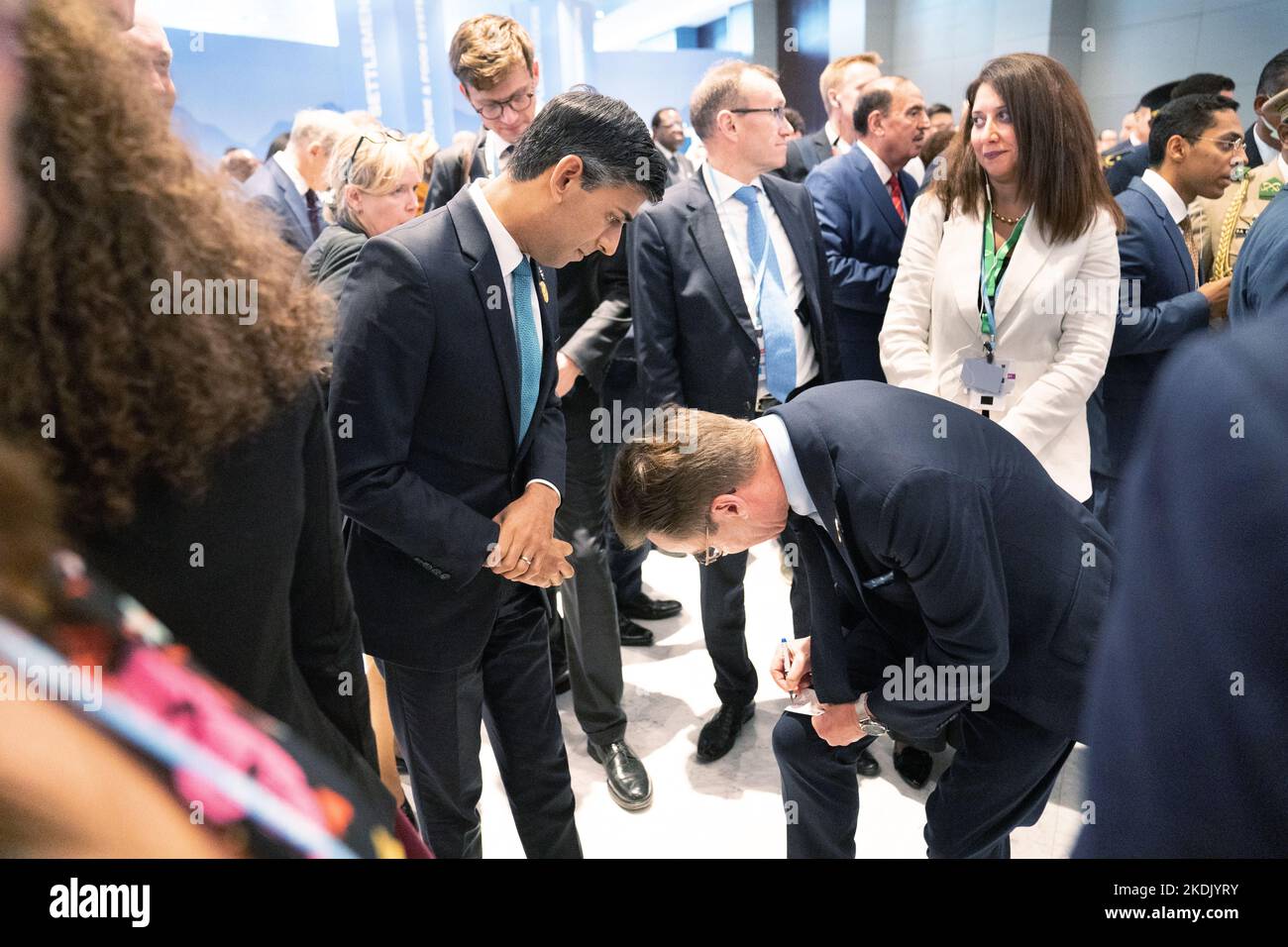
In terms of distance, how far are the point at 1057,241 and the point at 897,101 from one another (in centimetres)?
124

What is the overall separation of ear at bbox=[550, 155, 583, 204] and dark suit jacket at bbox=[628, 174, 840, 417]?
95cm

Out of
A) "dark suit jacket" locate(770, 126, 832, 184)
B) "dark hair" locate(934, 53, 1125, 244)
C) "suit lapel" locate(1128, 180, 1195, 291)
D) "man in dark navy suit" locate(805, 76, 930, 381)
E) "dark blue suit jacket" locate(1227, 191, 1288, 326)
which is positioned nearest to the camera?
"dark blue suit jacket" locate(1227, 191, 1288, 326)

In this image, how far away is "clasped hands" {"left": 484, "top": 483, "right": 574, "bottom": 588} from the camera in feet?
5.08

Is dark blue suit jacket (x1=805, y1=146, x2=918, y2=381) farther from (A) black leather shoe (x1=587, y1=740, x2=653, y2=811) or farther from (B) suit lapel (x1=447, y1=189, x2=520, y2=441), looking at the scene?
(B) suit lapel (x1=447, y1=189, x2=520, y2=441)

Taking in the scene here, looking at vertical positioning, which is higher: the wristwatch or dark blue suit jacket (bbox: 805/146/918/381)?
dark blue suit jacket (bbox: 805/146/918/381)

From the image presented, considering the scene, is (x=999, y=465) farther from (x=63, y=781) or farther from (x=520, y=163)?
(x=63, y=781)

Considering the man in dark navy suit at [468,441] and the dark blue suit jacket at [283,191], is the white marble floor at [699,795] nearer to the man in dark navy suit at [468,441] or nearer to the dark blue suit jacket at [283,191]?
the man in dark navy suit at [468,441]

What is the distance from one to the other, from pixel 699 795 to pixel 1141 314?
6.11ft

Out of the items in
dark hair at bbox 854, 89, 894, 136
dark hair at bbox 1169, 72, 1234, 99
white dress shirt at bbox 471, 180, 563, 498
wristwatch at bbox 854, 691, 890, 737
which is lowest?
wristwatch at bbox 854, 691, 890, 737

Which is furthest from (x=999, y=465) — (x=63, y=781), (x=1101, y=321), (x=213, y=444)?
(x=63, y=781)

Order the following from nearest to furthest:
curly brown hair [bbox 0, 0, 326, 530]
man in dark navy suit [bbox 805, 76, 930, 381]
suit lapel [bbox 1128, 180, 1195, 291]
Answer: curly brown hair [bbox 0, 0, 326, 530]
suit lapel [bbox 1128, 180, 1195, 291]
man in dark navy suit [bbox 805, 76, 930, 381]

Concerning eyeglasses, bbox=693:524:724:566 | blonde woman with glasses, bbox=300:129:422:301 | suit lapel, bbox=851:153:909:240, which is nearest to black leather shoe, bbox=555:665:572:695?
eyeglasses, bbox=693:524:724:566

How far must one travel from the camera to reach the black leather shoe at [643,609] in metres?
3.47

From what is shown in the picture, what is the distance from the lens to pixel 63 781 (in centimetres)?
Result: 45
